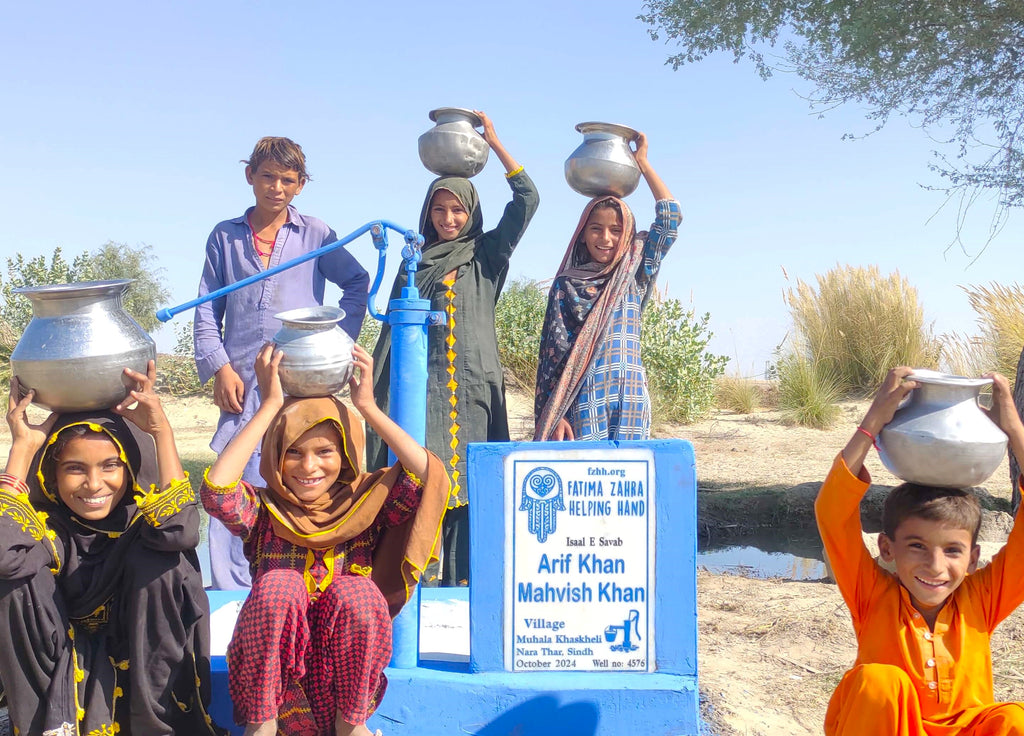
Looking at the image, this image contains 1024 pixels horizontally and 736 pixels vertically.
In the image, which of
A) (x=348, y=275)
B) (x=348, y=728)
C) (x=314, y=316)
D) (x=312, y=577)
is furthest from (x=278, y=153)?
(x=348, y=728)

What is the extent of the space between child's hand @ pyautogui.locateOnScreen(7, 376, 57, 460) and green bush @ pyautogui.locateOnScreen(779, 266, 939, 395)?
11560mm

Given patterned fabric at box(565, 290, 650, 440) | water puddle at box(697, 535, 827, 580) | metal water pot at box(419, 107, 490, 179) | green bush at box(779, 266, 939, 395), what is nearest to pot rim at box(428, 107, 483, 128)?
metal water pot at box(419, 107, 490, 179)

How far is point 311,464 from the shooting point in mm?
2627

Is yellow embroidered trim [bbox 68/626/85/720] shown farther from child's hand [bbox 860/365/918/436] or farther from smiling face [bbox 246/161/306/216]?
child's hand [bbox 860/365/918/436]

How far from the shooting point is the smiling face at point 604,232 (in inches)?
151

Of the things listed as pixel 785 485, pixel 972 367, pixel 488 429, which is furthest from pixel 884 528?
pixel 972 367

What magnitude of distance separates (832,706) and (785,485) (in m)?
5.65

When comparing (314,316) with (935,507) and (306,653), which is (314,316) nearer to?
(306,653)

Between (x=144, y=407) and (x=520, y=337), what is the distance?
10.1 metres

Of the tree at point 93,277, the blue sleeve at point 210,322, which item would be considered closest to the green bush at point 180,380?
the tree at point 93,277

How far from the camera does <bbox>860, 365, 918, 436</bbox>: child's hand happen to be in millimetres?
2375

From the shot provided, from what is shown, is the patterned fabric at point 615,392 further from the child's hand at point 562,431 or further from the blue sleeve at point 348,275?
the blue sleeve at point 348,275

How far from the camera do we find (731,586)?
5.16 meters

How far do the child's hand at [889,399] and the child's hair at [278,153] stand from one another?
2567mm
